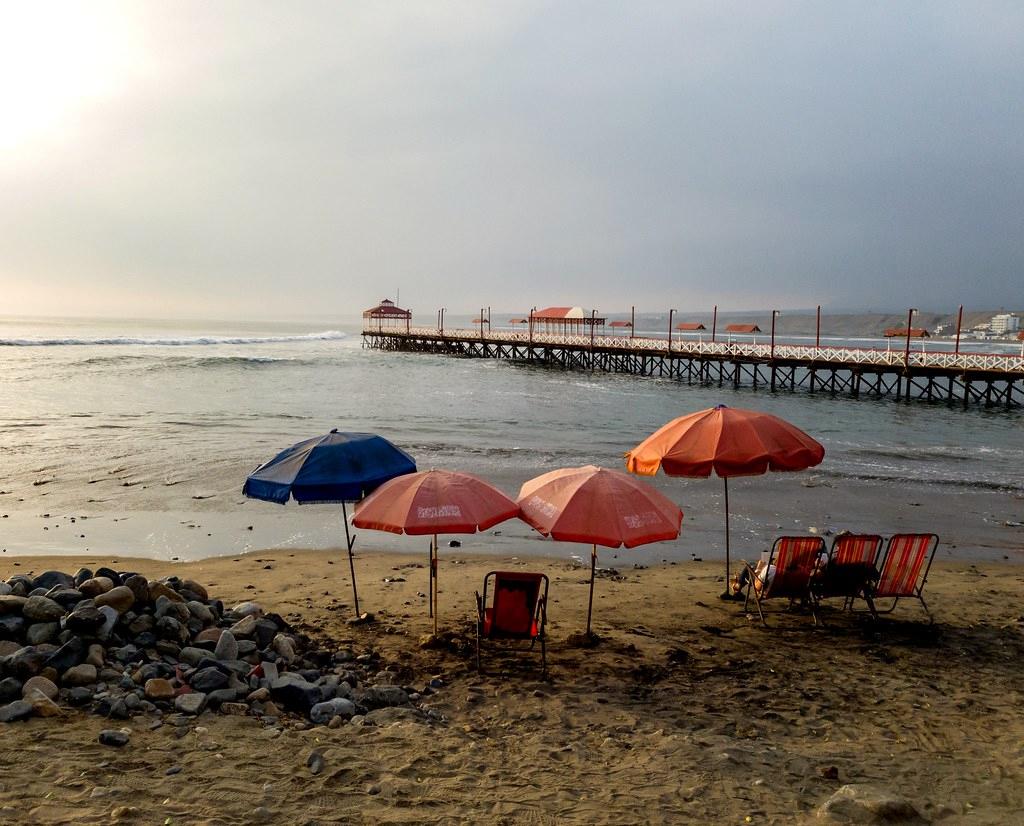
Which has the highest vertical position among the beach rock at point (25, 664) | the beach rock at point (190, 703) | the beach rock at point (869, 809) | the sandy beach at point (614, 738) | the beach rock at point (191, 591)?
the beach rock at point (25, 664)

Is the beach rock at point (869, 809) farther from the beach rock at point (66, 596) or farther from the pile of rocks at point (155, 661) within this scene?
the beach rock at point (66, 596)

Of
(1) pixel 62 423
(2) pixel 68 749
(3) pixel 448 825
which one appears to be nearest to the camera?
(3) pixel 448 825

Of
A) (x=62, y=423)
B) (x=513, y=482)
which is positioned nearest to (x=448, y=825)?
(x=513, y=482)

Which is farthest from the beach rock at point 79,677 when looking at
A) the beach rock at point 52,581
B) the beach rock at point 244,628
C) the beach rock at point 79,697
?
the beach rock at point 52,581

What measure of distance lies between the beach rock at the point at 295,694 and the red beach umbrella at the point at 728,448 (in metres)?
3.63

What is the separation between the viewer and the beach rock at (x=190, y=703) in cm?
491

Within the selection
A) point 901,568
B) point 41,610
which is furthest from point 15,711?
point 901,568

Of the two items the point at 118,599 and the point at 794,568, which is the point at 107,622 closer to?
the point at 118,599

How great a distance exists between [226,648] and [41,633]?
1.24 meters

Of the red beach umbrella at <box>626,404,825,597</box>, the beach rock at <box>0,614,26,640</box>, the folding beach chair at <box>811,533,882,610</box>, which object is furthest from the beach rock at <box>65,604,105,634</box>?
the folding beach chair at <box>811,533,882,610</box>

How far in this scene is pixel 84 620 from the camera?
540cm

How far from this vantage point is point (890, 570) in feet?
23.2

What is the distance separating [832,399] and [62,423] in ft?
108

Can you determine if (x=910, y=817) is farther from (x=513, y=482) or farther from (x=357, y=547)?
(x=513, y=482)
